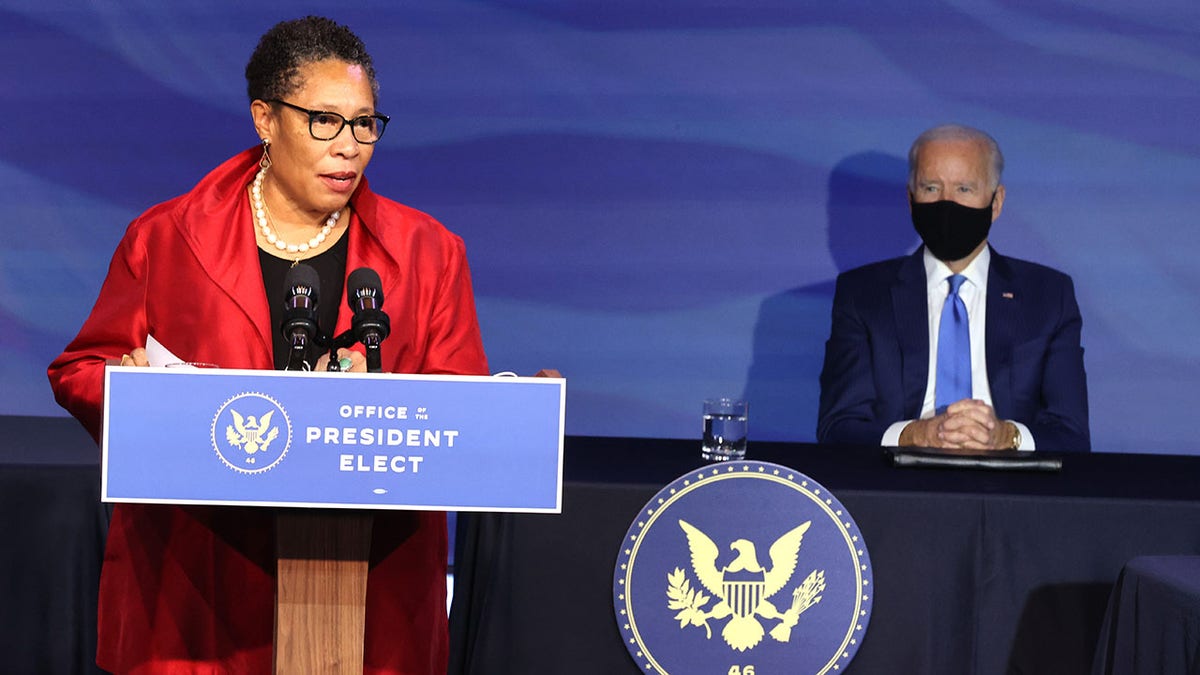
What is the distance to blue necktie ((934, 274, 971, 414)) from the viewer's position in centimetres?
389

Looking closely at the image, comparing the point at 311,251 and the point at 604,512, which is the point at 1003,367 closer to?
the point at 604,512

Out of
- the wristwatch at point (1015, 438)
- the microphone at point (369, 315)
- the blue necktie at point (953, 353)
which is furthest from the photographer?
the blue necktie at point (953, 353)

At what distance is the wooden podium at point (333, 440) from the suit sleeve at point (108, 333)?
0.99 ft

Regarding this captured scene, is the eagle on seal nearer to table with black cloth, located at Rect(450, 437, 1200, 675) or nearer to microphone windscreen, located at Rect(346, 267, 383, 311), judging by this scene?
table with black cloth, located at Rect(450, 437, 1200, 675)

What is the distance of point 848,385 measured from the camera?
12.5ft

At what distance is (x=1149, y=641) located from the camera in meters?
2.15

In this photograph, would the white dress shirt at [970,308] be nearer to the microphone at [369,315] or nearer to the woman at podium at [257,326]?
the woman at podium at [257,326]

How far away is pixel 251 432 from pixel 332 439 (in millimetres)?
93

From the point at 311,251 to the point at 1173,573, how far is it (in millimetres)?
1450

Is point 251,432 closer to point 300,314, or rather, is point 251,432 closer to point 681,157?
point 300,314

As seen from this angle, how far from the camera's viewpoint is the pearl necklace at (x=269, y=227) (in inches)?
78.6

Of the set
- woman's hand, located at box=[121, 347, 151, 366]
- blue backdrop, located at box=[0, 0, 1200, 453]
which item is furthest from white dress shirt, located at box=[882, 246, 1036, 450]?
woman's hand, located at box=[121, 347, 151, 366]

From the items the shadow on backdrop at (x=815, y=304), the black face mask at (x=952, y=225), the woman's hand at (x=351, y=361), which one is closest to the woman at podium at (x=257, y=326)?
the woman's hand at (x=351, y=361)

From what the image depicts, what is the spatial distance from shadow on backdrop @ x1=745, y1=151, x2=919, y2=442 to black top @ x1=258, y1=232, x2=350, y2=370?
2.74 m
